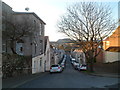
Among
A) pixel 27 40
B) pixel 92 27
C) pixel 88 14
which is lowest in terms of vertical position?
pixel 27 40

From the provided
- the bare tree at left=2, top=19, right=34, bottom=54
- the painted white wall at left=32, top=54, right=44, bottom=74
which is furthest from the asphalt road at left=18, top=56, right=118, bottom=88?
the painted white wall at left=32, top=54, right=44, bottom=74

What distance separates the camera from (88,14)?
24.7m

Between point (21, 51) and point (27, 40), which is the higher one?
point (27, 40)

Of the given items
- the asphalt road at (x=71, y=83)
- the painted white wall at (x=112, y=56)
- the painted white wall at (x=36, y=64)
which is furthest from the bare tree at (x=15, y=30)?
the painted white wall at (x=112, y=56)

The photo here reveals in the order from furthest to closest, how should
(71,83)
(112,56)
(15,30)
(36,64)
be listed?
(112,56) → (36,64) → (15,30) → (71,83)

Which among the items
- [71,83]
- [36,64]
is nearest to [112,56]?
[36,64]

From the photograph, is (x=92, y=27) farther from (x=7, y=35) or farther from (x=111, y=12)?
(x=7, y=35)

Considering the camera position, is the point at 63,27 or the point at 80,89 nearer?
the point at 80,89

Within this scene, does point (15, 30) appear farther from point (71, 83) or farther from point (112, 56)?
point (112, 56)

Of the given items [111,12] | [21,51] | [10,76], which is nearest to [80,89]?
[10,76]

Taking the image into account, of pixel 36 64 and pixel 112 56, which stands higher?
pixel 112 56

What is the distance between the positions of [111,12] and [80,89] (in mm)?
15462

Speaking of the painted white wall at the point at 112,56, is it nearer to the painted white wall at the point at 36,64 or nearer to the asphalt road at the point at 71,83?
the asphalt road at the point at 71,83

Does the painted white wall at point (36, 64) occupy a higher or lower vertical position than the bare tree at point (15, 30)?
lower
